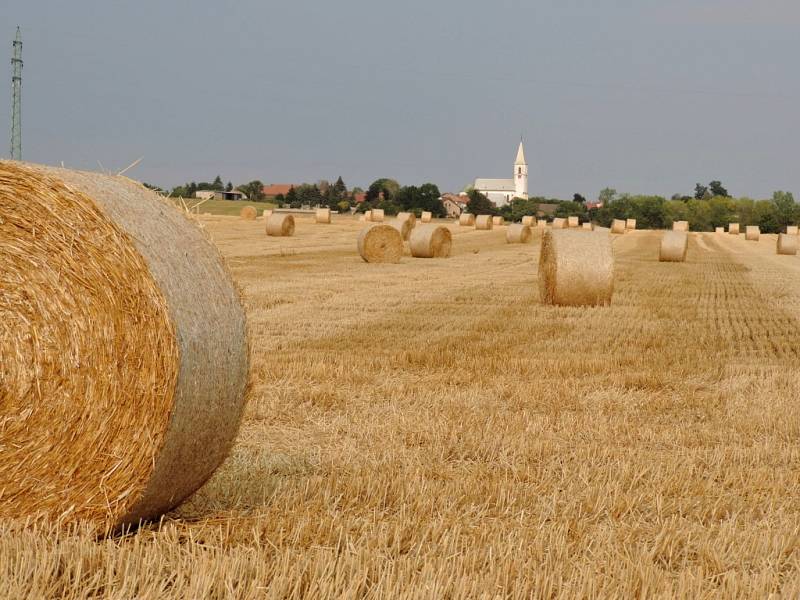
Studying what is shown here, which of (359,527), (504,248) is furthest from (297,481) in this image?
(504,248)

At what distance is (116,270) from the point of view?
503 cm

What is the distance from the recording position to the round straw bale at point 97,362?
4.89m

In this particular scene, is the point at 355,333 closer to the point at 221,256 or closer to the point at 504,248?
the point at 221,256

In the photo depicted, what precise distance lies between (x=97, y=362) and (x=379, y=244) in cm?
2062

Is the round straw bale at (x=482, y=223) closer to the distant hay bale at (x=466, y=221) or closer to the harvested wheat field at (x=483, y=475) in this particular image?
the distant hay bale at (x=466, y=221)

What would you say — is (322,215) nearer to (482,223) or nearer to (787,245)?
(482,223)

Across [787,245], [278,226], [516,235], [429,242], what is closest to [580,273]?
[429,242]

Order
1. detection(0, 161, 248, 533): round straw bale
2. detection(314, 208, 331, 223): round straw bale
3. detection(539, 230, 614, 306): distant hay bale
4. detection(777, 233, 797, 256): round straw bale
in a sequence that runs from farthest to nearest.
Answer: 1. detection(314, 208, 331, 223): round straw bale
2. detection(777, 233, 797, 256): round straw bale
3. detection(539, 230, 614, 306): distant hay bale
4. detection(0, 161, 248, 533): round straw bale

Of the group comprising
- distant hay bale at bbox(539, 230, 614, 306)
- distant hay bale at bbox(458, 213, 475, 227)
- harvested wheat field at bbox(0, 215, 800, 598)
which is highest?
distant hay bale at bbox(458, 213, 475, 227)

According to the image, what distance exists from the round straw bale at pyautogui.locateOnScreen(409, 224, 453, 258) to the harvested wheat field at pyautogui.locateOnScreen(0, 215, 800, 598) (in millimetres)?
13871

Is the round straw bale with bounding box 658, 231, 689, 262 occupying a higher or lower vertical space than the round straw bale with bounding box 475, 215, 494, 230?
lower

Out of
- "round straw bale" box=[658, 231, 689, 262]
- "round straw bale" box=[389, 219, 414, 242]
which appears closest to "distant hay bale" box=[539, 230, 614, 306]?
"round straw bale" box=[658, 231, 689, 262]

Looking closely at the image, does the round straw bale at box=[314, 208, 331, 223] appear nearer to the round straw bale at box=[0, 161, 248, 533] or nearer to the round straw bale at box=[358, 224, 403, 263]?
the round straw bale at box=[358, 224, 403, 263]

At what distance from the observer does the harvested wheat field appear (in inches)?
173
